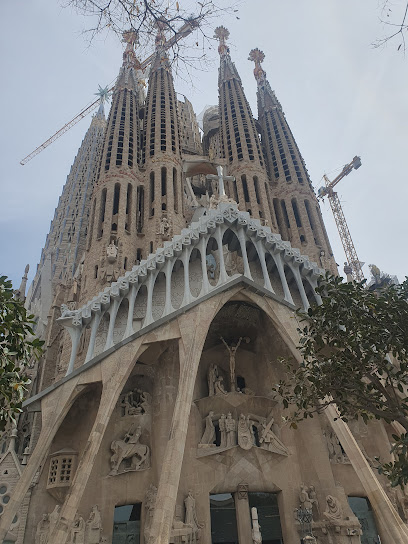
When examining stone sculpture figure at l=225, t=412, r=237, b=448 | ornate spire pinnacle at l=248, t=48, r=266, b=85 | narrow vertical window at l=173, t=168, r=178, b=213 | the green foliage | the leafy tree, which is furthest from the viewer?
ornate spire pinnacle at l=248, t=48, r=266, b=85

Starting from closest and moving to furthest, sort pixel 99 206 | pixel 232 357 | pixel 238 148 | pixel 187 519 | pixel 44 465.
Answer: pixel 187 519
pixel 44 465
pixel 232 357
pixel 99 206
pixel 238 148

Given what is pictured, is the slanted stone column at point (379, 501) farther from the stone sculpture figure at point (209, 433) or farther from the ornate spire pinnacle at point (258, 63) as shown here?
the ornate spire pinnacle at point (258, 63)

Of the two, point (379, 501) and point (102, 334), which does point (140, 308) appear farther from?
point (379, 501)

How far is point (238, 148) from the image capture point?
25422 mm

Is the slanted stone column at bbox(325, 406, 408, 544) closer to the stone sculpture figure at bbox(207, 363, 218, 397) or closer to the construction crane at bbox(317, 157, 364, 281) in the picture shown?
the stone sculpture figure at bbox(207, 363, 218, 397)

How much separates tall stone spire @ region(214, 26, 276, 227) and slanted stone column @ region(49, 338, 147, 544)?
11.0 m

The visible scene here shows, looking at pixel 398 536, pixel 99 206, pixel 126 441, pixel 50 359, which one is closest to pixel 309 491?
pixel 398 536

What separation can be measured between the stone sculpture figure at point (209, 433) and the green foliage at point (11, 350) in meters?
9.02

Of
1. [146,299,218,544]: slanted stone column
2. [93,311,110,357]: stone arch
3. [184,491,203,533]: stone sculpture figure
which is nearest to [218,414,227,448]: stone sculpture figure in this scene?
[184,491,203,533]: stone sculpture figure

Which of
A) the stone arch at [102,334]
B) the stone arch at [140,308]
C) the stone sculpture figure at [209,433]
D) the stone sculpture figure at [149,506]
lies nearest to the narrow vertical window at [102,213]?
the stone arch at [140,308]

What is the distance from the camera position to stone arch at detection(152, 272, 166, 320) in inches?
562

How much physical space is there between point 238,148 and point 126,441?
17.7 m

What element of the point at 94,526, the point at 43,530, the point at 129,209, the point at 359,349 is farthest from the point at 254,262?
the point at 43,530

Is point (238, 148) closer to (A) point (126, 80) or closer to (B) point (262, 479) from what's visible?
(A) point (126, 80)
